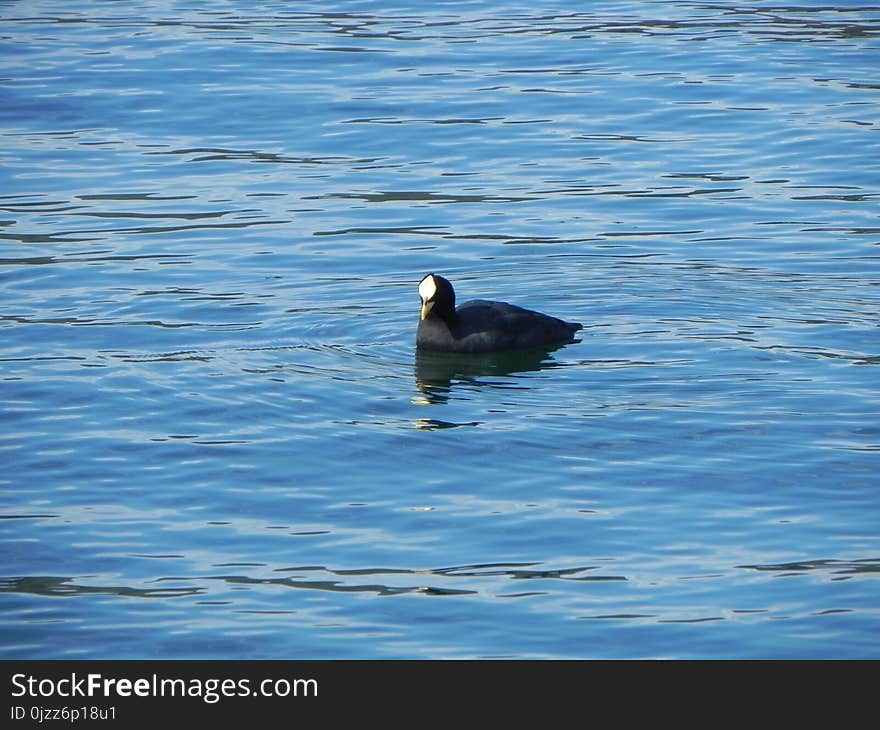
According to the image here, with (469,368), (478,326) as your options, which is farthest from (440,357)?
(478,326)

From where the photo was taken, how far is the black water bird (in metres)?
14.1

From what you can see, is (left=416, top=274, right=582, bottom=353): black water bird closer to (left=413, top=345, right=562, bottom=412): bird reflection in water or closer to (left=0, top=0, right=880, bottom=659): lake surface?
(left=413, top=345, right=562, bottom=412): bird reflection in water

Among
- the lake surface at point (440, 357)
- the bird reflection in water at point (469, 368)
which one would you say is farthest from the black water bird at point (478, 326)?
the lake surface at point (440, 357)

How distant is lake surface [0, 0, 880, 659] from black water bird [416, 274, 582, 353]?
0.19 m

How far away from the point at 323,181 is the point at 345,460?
942 cm

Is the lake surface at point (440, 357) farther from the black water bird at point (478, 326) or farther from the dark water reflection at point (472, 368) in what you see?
the black water bird at point (478, 326)

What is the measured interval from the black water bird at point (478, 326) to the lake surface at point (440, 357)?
0.19 metres

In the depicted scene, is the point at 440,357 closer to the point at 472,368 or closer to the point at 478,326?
the point at 472,368

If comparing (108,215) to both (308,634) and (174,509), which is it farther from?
(308,634)

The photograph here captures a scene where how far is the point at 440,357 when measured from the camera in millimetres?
14219

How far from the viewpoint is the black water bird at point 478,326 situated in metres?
14.1

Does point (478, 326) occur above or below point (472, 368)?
above

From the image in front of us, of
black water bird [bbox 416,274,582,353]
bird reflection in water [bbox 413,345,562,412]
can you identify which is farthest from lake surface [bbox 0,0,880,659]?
black water bird [bbox 416,274,582,353]

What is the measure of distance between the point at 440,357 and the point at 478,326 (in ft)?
1.40
